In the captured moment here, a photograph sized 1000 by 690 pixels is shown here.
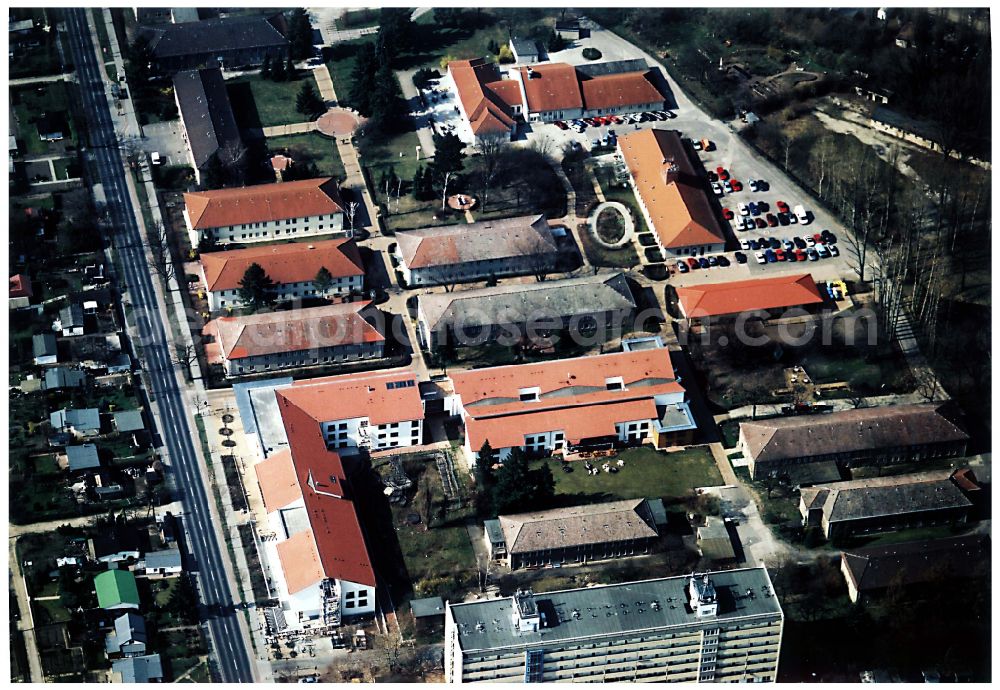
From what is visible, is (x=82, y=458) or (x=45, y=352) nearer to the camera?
(x=82, y=458)

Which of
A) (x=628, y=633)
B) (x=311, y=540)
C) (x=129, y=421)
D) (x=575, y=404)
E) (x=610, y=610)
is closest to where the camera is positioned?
(x=628, y=633)

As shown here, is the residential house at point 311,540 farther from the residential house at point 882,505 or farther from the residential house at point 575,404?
the residential house at point 882,505

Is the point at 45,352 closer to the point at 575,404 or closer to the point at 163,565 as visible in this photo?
the point at 163,565

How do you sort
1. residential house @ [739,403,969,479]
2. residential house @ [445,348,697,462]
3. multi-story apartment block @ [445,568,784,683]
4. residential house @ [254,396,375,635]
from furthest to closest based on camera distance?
residential house @ [445,348,697,462], residential house @ [739,403,969,479], residential house @ [254,396,375,635], multi-story apartment block @ [445,568,784,683]

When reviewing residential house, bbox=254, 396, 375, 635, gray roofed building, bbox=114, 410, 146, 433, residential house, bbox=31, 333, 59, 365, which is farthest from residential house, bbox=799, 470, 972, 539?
residential house, bbox=31, 333, 59, 365

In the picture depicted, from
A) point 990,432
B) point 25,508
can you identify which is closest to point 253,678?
point 25,508

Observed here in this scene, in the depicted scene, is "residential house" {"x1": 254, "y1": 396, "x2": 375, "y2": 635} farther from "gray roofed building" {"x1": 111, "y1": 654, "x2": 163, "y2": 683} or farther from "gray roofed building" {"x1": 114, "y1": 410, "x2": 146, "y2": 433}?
"gray roofed building" {"x1": 114, "y1": 410, "x2": 146, "y2": 433}

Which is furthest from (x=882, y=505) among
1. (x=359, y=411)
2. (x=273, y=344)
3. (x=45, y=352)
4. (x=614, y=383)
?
(x=45, y=352)

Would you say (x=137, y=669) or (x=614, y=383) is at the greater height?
(x=614, y=383)
